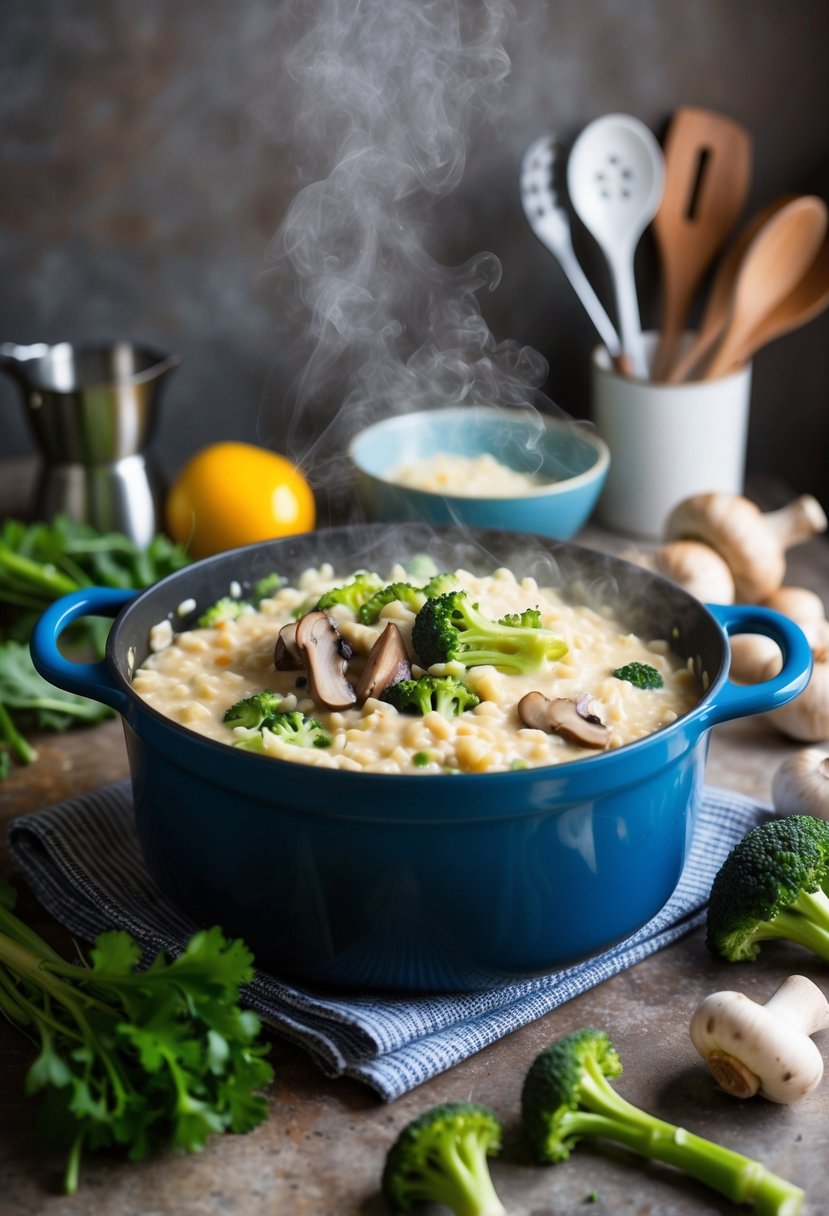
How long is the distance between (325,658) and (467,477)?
101 centimetres

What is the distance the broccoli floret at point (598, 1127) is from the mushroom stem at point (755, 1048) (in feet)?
0.31

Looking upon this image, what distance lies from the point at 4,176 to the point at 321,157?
62 centimetres

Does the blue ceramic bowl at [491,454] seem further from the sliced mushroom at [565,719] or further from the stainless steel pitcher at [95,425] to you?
the sliced mushroom at [565,719]

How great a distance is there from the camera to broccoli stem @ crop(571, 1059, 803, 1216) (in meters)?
1.19

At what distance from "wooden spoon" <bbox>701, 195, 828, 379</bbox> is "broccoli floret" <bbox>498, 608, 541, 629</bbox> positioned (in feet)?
4.22

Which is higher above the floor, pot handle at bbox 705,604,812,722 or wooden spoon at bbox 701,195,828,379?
wooden spoon at bbox 701,195,828,379

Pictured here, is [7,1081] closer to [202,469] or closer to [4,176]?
[202,469]

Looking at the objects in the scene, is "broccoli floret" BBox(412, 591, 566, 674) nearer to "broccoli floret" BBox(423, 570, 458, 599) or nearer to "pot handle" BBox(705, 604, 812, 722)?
"broccoli floret" BBox(423, 570, 458, 599)

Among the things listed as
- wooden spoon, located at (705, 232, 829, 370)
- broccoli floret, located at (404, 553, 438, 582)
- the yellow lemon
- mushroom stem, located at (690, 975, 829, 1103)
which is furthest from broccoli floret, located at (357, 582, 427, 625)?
wooden spoon, located at (705, 232, 829, 370)

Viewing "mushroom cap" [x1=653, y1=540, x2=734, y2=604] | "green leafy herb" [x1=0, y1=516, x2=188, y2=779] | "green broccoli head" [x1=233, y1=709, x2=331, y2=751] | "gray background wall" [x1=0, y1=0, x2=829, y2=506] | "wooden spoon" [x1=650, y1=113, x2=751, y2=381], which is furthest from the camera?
"wooden spoon" [x1=650, y1=113, x2=751, y2=381]

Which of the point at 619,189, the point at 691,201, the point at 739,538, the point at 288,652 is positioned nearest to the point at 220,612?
the point at 288,652

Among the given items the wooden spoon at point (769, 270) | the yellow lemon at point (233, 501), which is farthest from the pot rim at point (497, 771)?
the wooden spoon at point (769, 270)

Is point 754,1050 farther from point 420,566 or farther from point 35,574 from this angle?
point 35,574

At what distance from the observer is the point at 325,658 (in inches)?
61.6
